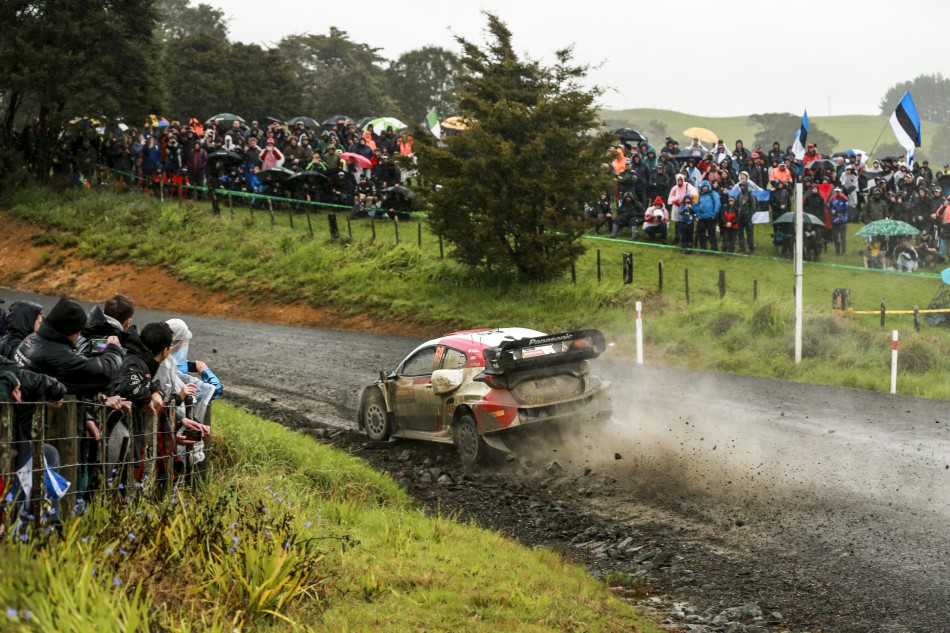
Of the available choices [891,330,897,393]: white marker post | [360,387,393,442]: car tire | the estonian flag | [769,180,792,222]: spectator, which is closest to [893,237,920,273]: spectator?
the estonian flag

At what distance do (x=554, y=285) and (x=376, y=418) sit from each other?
11.3 m

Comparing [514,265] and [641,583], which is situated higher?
[514,265]

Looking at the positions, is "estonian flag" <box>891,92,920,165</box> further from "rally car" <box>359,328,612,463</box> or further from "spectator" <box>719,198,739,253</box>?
"rally car" <box>359,328,612,463</box>

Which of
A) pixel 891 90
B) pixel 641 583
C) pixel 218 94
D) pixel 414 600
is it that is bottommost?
pixel 641 583

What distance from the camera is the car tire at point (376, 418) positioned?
14070 mm

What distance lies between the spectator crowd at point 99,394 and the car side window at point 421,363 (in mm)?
3776

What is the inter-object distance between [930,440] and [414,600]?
28.7 feet

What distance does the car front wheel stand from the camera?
12.6m

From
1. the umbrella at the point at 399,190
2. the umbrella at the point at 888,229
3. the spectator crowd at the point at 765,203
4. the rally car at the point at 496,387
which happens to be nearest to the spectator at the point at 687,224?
the spectator crowd at the point at 765,203

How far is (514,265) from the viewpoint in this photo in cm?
2542

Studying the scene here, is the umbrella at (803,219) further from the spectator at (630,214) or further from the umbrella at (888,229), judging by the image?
the spectator at (630,214)

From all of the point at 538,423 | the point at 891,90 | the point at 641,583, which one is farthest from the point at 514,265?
the point at 891,90

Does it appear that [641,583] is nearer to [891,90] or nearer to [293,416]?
[293,416]

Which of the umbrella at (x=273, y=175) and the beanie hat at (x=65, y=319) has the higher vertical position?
the umbrella at (x=273, y=175)
